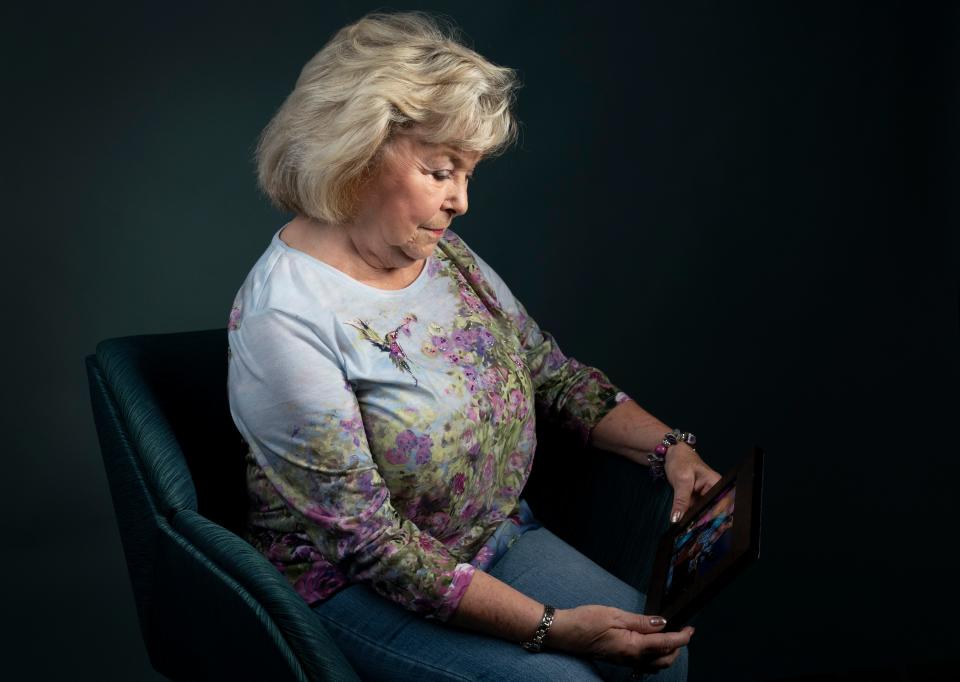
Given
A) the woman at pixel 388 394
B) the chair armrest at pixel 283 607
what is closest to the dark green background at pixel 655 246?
the woman at pixel 388 394

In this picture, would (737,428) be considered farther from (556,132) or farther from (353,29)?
(353,29)

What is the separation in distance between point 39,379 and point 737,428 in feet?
5.23

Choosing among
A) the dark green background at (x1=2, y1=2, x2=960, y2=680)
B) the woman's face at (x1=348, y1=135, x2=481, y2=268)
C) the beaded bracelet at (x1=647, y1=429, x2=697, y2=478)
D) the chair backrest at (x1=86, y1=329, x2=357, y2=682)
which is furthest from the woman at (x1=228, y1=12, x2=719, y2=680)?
the dark green background at (x1=2, y1=2, x2=960, y2=680)

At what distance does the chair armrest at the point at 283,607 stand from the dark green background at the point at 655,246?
112 centimetres

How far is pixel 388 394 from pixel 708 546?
489 mm

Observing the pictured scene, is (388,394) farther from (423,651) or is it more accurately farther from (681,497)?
(681,497)

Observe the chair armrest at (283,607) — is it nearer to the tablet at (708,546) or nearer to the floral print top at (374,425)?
the floral print top at (374,425)

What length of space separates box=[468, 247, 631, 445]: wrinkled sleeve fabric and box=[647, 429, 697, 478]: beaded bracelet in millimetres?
116

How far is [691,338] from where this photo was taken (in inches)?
116

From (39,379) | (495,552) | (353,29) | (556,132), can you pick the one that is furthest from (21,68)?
(495,552)

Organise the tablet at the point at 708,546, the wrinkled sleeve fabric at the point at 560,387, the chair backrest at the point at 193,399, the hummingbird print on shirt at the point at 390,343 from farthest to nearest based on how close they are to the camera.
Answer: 1. the wrinkled sleeve fabric at the point at 560,387
2. the chair backrest at the point at 193,399
3. the hummingbird print on shirt at the point at 390,343
4. the tablet at the point at 708,546

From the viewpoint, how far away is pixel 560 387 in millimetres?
2131

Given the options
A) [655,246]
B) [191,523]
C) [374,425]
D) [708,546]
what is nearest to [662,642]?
[708,546]

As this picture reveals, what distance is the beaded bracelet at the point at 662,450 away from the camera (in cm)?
203
